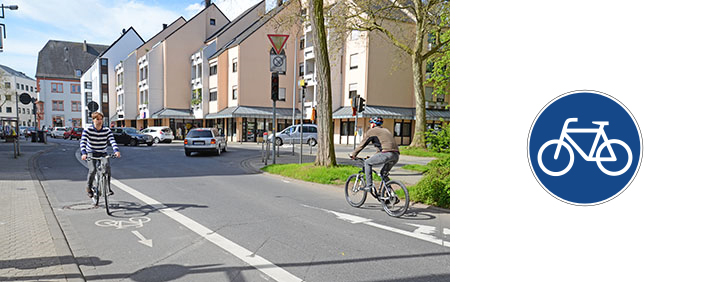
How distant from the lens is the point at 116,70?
60.4 m

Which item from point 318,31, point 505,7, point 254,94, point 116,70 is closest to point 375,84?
point 254,94

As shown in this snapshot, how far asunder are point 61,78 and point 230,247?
331 feet

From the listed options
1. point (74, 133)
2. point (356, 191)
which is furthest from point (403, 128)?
point (74, 133)

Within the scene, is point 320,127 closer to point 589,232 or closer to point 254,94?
point 589,232

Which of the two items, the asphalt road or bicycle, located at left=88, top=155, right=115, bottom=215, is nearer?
the asphalt road

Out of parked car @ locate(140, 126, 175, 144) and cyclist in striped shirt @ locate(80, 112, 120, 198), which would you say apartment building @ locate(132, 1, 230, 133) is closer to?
parked car @ locate(140, 126, 175, 144)

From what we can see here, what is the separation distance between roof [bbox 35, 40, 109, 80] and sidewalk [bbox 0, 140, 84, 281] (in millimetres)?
94979

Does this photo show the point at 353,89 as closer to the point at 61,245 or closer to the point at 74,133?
the point at 61,245

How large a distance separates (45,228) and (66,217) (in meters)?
0.91

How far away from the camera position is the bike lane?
405cm

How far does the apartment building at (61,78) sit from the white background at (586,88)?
99419 millimetres

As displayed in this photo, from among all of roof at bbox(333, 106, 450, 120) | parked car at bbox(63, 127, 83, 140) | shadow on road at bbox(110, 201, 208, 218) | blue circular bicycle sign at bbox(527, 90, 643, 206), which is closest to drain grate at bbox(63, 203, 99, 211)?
shadow on road at bbox(110, 201, 208, 218)

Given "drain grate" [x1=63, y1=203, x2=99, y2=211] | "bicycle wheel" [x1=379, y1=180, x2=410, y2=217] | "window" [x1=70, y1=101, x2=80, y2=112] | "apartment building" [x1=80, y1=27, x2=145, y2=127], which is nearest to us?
"bicycle wheel" [x1=379, y1=180, x2=410, y2=217]

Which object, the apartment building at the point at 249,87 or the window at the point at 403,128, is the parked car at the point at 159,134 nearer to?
the apartment building at the point at 249,87
